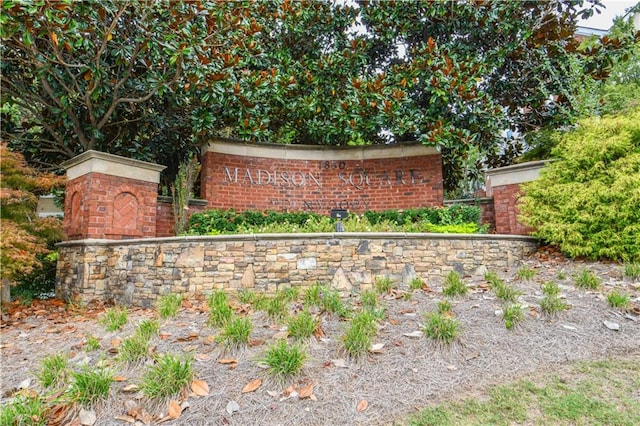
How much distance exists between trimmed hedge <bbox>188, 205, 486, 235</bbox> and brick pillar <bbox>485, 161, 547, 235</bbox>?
1.27ft

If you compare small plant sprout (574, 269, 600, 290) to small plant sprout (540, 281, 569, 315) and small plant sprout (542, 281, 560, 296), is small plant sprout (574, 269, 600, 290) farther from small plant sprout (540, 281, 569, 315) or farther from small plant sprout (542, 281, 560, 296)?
small plant sprout (540, 281, 569, 315)

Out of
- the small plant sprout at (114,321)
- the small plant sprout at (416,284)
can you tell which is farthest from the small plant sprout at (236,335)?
the small plant sprout at (416,284)

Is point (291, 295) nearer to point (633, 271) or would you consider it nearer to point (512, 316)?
point (512, 316)

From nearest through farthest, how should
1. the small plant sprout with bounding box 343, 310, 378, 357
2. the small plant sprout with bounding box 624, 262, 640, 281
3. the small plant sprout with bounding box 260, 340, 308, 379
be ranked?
the small plant sprout with bounding box 260, 340, 308, 379 → the small plant sprout with bounding box 343, 310, 378, 357 → the small plant sprout with bounding box 624, 262, 640, 281

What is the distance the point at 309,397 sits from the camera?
99.0 inches

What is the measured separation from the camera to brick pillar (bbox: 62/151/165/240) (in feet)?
19.0

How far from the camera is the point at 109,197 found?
5.93 m

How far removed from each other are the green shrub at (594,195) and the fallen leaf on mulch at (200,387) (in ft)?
16.5

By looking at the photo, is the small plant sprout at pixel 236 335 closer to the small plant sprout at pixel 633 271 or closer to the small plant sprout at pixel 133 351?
the small plant sprout at pixel 133 351

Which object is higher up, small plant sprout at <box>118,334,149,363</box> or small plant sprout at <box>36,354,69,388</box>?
small plant sprout at <box>118,334,149,363</box>

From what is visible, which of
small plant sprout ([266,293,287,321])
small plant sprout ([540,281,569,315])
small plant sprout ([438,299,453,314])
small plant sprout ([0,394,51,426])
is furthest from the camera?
small plant sprout ([266,293,287,321])

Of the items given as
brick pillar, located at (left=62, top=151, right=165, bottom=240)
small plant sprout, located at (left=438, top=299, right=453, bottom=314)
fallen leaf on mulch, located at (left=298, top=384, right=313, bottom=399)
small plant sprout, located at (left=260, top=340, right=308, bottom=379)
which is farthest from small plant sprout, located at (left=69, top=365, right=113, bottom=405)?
brick pillar, located at (left=62, top=151, right=165, bottom=240)

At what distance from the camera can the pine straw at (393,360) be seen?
243cm

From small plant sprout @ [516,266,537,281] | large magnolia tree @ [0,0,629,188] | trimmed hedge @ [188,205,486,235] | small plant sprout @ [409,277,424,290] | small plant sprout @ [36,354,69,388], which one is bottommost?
small plant sprout @ [36,354,69,388]
